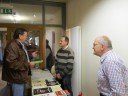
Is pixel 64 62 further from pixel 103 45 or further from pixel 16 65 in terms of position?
pixel 103 45

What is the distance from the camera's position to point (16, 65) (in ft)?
7.42

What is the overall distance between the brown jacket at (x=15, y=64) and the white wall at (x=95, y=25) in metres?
1.39

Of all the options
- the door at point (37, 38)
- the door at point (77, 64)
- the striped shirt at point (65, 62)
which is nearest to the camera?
the striped shirt at point (65, 62)

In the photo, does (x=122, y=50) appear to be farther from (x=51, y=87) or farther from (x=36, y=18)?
(x=36, y=18)

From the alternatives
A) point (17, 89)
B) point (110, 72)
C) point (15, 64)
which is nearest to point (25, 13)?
point (15, 64)

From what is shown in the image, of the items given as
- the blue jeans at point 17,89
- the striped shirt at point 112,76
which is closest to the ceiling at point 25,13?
the blue jeans at point 17,89

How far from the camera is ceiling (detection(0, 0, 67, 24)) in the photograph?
4.16 meters

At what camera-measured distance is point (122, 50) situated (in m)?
2.21

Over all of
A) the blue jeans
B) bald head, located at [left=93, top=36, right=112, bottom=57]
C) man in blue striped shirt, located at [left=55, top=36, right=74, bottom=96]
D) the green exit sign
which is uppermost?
the green exit sign

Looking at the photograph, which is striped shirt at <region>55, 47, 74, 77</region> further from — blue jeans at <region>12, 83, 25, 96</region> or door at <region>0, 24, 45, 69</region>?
door at <region>0, 24, 45, 69</region>

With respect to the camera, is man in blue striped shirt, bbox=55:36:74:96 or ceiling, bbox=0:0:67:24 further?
ceiling, bbox=0:0:67:24

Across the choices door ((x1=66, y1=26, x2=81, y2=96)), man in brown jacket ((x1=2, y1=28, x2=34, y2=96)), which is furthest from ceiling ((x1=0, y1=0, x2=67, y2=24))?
man in brown jacket ((x1=2, y1=28, x2=34, y2=96))

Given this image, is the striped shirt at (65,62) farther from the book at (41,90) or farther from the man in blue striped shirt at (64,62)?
the book at (41,90)

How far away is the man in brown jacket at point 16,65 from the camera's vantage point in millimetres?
2262
